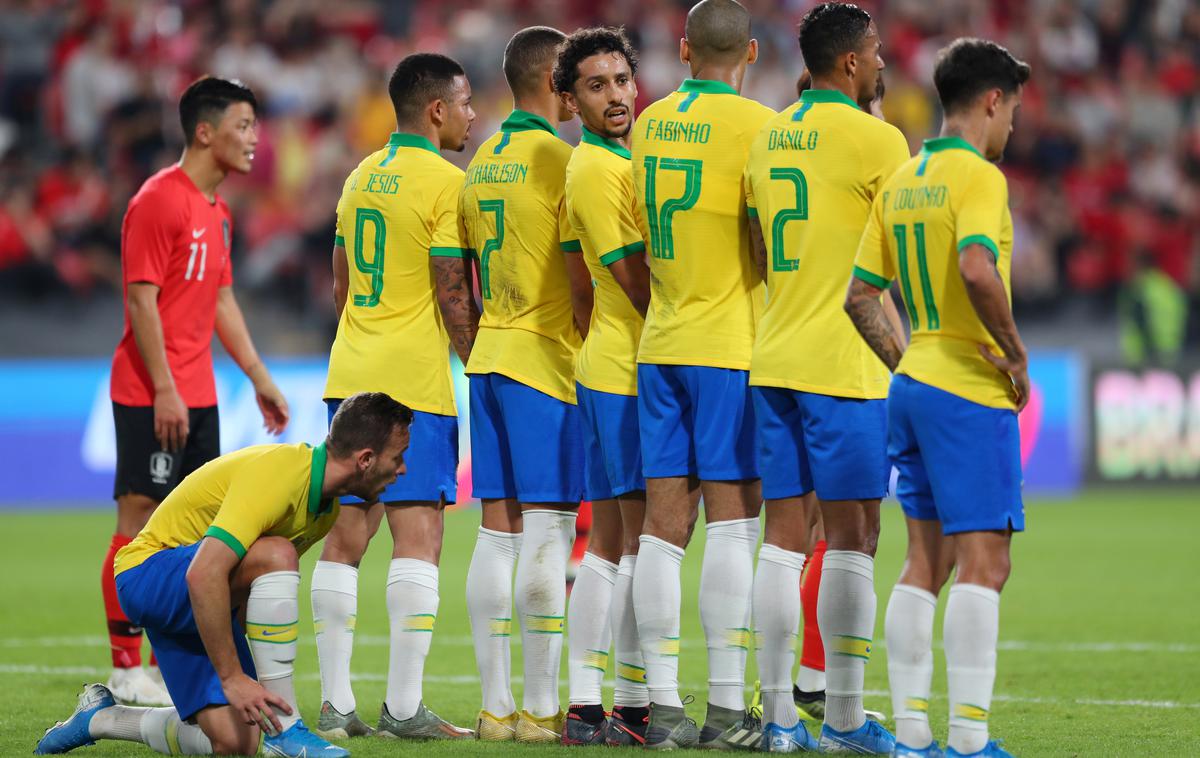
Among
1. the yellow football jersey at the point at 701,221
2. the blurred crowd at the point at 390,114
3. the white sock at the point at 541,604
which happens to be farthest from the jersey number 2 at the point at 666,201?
the blurred crowd at the point at 390,114

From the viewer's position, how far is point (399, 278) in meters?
6.75

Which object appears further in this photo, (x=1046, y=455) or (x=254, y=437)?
(x=1046, y=455)

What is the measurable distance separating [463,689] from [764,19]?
15570 mm

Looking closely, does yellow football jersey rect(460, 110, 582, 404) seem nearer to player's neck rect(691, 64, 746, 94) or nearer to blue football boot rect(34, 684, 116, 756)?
player's neck rect(691, 64, 746, 94)

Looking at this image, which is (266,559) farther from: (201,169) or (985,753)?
(201,169)

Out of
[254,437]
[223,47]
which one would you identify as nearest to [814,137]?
[254,437]

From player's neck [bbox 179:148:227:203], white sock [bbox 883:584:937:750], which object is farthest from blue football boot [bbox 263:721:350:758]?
player's neck [bbox 179:148:227:203]

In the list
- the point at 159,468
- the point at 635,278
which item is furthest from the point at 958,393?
the point at 159,468

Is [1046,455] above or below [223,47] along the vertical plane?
below

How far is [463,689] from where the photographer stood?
25.5 feet

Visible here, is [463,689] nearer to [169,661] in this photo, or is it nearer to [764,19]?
[169,661]

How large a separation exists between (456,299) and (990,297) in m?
2.38

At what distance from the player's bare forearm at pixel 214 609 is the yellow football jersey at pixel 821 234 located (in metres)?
1.91

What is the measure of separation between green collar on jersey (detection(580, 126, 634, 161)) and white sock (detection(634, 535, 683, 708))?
1.45 m
